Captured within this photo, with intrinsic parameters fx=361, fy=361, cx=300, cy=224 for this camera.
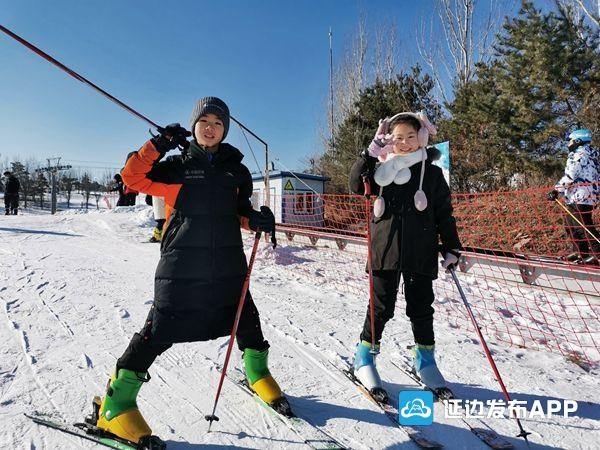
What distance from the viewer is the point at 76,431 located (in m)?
1.82

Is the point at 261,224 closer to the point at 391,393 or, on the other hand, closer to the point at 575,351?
the point at 391,393

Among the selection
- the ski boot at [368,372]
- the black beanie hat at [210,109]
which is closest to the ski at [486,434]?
the ski boot at [368,372]

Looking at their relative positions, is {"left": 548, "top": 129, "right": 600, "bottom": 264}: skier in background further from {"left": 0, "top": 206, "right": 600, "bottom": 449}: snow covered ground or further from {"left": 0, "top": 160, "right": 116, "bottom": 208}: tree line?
{"left": 0, "top": 160, "right": 116, "bottom": 208}: tree line

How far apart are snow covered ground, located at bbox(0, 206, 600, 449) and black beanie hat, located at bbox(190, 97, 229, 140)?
167 cm

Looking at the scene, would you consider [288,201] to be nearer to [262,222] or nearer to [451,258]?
[451,258]

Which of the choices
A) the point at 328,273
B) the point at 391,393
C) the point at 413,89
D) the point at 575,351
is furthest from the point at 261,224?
the point at 413,89

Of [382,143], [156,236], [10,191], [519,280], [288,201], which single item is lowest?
[519,280]

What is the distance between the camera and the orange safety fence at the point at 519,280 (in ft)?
11.6

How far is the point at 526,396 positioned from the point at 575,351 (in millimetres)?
1212

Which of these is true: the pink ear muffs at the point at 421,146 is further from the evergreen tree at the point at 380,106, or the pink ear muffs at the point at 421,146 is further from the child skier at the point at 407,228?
the evergreen tree at the point at 380,106

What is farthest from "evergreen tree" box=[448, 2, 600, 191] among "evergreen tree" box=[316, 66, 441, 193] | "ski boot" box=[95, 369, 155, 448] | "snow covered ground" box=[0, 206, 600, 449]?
"ski boot" box=[95, 369, 155, 448]

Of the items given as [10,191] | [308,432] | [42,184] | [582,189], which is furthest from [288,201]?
[42,184]

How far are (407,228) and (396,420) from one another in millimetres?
1105

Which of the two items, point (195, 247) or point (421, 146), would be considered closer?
point (195, 247)
